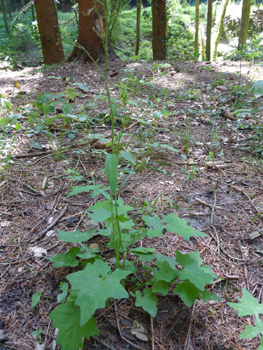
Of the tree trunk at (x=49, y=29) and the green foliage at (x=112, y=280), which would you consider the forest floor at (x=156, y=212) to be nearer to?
the green foliage at (x=112, y=280)

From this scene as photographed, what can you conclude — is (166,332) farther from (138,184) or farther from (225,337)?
(138,184)

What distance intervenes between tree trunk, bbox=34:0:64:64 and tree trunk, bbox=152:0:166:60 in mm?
2545

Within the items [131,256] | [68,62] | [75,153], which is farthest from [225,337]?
[68,62]

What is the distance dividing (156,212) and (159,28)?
20.9ft

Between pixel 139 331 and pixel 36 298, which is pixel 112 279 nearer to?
pixel 139 331

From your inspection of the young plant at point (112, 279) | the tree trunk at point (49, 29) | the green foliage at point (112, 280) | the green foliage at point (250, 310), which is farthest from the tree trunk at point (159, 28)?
the green foliage at point (250, 310)

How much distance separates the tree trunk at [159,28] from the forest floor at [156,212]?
4.13m

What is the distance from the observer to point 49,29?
602cm

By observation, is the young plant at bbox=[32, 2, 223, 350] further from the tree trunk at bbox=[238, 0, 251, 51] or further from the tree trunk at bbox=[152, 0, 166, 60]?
the tree trunk at bbox=[238, 0, 251, 51]

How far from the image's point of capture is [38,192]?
1760 millimetres

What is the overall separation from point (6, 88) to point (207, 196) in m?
3.93

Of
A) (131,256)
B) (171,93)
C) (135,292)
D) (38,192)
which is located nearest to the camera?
(135,292)

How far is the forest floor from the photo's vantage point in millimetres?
987

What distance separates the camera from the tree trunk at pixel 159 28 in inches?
238
